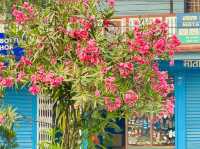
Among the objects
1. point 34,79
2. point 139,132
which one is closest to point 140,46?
point 34,79

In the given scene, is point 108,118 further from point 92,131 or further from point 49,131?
point 49,131

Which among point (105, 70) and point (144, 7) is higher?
point (144, 7)

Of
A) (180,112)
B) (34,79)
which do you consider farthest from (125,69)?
(180,112)

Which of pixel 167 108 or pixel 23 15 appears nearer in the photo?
pixel 167 108

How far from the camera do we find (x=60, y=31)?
9.16 m

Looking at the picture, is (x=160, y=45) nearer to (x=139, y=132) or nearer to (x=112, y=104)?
(x=112, y=104)

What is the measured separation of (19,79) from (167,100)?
2.13m

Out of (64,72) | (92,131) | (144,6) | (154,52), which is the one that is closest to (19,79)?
(64,72)

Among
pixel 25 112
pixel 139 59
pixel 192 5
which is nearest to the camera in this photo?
pixel 139 59

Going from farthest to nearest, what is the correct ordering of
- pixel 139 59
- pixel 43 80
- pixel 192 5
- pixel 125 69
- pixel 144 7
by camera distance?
pixel 192 5 < pixel 144 7 < pixel 139 59 < pixel 125 69 < pixel 43 80

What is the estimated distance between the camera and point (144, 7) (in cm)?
2084

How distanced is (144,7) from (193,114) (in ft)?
12.4

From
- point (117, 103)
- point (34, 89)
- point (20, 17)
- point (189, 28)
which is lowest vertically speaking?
point (117, 103)

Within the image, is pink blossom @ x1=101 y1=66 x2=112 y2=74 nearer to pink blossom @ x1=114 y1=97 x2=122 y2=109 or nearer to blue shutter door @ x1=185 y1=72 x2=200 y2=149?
pink blossom @ x1=114 y1=97 x2=122 y2=109
